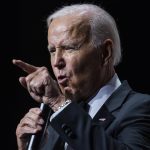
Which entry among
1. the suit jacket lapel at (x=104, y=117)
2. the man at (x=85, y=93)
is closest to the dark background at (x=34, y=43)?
the man at (x=85, y=93)

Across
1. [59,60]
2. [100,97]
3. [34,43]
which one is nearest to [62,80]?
[59,60]

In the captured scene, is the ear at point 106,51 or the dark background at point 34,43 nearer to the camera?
the ear at point 106,51

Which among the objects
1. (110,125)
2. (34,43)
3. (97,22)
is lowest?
(34,43)

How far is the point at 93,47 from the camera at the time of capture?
1868 millimetres

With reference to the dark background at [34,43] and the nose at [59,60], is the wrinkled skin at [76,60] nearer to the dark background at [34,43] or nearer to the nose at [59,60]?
the nose at [59,60]

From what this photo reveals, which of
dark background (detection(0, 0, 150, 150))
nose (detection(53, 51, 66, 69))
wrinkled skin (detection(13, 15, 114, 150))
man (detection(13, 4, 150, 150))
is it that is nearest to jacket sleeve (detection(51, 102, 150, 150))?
man (detection(13, 4, 150, 150))

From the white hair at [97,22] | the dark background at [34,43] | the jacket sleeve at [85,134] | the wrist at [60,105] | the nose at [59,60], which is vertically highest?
the white hair at [97,22]

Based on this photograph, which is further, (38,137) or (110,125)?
(110,125)

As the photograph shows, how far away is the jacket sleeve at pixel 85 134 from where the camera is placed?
59.5 inches

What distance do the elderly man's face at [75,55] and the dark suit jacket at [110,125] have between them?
10cm

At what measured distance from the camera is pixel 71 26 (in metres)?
1.82

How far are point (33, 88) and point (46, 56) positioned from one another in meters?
1.48

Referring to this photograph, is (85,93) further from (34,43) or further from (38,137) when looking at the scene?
(34,43)

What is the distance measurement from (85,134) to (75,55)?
384mm
